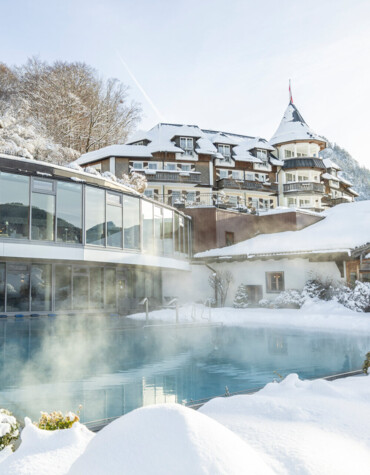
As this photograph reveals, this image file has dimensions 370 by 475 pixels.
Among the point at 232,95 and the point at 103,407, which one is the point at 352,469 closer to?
the point at 103,407

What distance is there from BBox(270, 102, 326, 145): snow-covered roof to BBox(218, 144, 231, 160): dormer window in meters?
6.53

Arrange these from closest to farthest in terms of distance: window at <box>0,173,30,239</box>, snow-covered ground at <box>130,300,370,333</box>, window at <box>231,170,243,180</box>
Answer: snow-covered ground at <box>130,300,370,333</box> → window at <box>0,173,30,239</box> → window at <box>231,170,243,180</box>

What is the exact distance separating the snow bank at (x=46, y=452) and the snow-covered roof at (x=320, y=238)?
1742 cm

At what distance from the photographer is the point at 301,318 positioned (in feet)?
52.6

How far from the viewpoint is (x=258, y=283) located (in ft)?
75.3

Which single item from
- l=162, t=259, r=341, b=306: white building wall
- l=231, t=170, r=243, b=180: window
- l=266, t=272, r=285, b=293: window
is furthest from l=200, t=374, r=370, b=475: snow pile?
l=231, t=170, r=243, b=180: window

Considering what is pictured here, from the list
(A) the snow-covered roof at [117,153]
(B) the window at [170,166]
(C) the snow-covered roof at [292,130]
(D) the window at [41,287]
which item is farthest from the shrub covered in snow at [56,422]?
(C) the snow-covered roof at [292,130]

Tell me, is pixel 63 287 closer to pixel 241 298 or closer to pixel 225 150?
pixel 241 298

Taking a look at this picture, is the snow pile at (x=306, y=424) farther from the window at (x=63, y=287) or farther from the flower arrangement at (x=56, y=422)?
the window at (x=63, y=287)

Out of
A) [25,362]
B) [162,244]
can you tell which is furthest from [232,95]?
[25,362]

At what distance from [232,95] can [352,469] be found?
17085 millimetres

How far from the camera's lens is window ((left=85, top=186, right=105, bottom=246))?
17516 millimetres

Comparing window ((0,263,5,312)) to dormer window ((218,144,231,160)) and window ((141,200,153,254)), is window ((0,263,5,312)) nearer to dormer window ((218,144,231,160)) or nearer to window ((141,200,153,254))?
window ((141,200,153,254))

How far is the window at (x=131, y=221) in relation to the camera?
63.8ft
